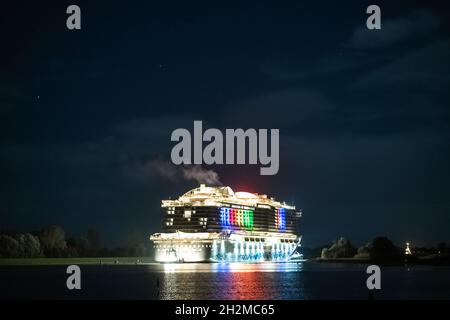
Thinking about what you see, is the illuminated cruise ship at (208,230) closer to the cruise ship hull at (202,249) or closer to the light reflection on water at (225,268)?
the cruise ship hull at (202,249)

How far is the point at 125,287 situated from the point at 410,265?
10058 cm

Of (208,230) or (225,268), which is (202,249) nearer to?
(208,230)

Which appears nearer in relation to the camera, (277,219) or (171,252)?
(171,252)

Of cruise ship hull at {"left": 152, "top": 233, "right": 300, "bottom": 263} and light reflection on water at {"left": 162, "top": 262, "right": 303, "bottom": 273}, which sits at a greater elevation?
cruise ship hull at {"left": 152, "top": 233, "right": 300, "bottom": 263}

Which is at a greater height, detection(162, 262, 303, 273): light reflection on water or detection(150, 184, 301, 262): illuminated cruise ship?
detection(150, 184, 301, 262): illuminated cruise ship

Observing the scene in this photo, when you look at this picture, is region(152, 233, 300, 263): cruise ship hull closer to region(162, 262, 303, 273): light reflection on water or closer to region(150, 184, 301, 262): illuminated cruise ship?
region(150, 184, 301, 262): illuminated cruise ship

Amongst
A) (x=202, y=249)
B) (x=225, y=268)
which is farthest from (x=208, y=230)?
(x=225, y=268)

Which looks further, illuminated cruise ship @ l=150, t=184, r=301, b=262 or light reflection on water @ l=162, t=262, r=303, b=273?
illuminated cruise ship @ l=150, t=184, r=301, b=262

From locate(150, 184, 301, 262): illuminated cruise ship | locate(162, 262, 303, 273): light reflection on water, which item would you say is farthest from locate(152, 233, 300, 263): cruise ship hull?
locate(162, 262, 303, 273): light reflection on water

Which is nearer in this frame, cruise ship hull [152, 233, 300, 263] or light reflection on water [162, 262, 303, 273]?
light reflection on water [162, 262, 303, 273]

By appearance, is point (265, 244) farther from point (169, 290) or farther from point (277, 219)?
point (169, 290)
